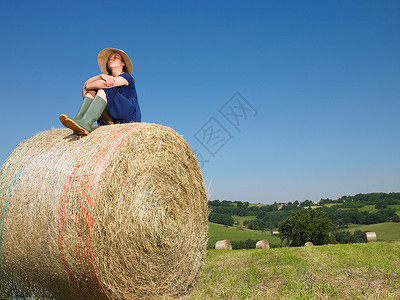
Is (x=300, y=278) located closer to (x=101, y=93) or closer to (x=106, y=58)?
(x=101, y=93)

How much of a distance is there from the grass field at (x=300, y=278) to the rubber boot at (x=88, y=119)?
2.61 metres

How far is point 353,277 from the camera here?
4.95 metres

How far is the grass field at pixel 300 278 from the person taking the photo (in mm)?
4074

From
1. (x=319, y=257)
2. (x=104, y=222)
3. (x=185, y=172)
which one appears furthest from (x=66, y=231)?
(x=319, y=257)

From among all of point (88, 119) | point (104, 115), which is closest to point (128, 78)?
point (104, 115)

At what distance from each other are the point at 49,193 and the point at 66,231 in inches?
21.2

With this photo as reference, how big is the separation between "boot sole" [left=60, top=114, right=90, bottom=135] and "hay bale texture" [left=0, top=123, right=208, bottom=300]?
92 mm

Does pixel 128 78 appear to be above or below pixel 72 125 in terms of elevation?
above

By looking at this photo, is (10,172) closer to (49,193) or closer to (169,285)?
(49,193)

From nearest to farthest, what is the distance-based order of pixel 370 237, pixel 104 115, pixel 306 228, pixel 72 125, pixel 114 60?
pixel 72 125
pixel 104 115
pixel 114 60
pixel 370 237
pixel 306 228

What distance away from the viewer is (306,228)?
22.0 metres

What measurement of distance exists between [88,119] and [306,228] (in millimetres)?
20774

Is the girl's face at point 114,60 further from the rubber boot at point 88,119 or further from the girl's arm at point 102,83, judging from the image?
the rubber boot at point 88,119

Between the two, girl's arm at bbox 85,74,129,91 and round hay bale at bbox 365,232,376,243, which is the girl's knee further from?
round hay bale at bbox 365,232,376,243
